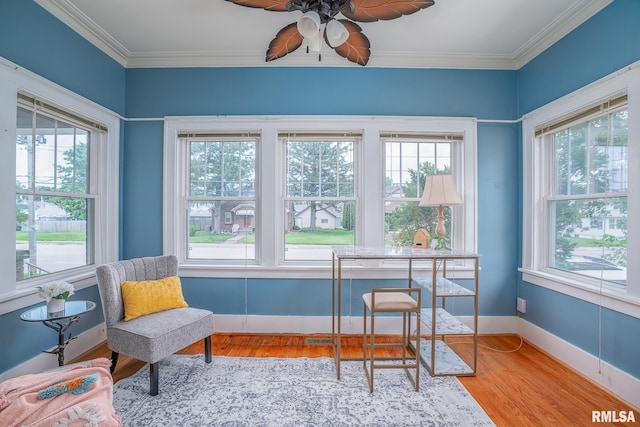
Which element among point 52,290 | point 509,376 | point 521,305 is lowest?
point 509,376

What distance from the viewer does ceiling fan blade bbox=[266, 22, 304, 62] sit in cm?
185

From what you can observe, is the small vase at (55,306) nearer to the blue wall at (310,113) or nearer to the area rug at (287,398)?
the area rug at (287,398)

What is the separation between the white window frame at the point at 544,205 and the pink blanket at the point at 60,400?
311 cm

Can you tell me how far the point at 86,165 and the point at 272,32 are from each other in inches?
83.0

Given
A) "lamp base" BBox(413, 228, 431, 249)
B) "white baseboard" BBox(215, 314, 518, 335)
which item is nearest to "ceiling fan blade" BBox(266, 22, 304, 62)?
"lamp base" BBox(413, 228, 431, 249)

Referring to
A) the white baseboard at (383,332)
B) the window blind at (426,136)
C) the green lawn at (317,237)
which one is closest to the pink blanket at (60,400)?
the white baseboard at (383,332)

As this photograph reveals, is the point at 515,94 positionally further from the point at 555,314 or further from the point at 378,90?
the point at 555,314

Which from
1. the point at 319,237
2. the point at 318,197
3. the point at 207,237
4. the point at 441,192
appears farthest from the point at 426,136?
the point at 207,237

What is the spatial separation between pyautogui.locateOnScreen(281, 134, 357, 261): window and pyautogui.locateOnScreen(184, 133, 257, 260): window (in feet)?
1.31

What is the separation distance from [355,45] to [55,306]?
271 cm

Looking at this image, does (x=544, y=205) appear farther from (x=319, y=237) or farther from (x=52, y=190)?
(x=52, y=190)

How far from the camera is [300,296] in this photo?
9.27ft

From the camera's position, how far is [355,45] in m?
1.97

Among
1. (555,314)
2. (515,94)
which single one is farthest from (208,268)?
(515,94)
